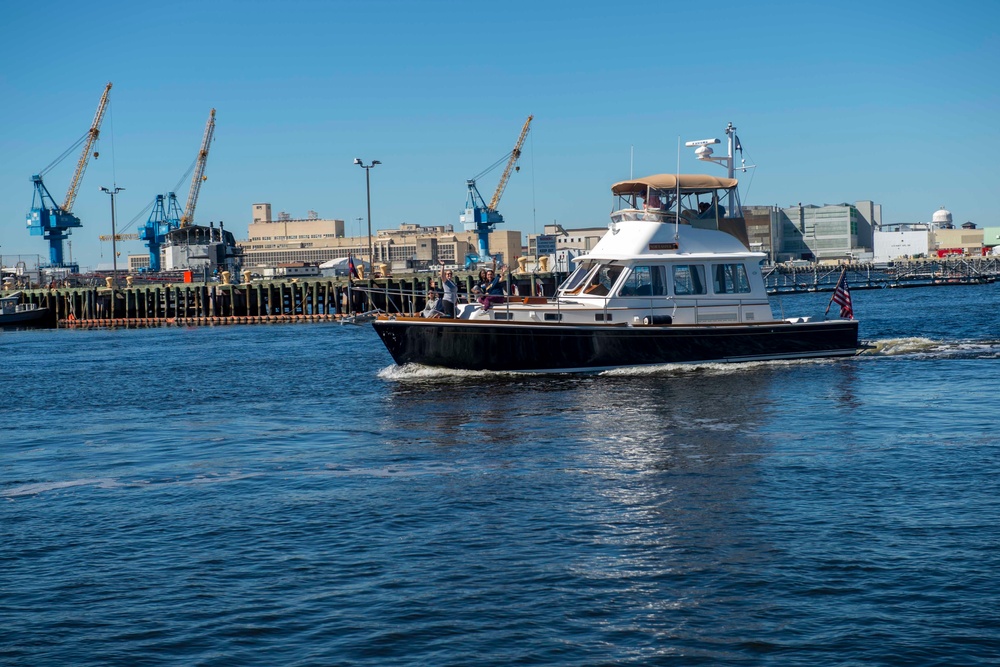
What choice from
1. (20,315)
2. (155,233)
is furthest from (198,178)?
(20,315)

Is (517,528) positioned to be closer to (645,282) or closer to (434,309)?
(434,309)

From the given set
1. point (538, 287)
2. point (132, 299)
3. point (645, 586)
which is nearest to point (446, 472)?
point (645, 586)

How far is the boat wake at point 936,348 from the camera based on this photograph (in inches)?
1136

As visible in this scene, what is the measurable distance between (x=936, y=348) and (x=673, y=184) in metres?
9.21

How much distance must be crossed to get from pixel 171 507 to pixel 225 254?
96331mm

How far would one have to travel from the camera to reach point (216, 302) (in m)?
71.0

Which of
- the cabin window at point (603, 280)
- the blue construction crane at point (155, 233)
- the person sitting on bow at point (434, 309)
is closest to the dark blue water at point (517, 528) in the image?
the person sitting on bow at point (434, 309)

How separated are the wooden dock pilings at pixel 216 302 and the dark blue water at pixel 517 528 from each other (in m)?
43.4

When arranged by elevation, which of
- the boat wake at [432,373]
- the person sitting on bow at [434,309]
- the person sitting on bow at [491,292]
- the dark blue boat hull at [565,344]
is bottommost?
the boat wake at [432,373]

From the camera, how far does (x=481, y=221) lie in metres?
128

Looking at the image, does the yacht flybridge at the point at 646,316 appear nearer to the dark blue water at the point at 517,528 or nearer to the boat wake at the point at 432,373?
the boat wake at the point at 432,373

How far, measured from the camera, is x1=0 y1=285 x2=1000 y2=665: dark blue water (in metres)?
8.62

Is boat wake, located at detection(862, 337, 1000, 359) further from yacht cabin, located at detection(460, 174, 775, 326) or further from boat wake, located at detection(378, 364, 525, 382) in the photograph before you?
boat wake, located at detection(378, 364, 525, 382)

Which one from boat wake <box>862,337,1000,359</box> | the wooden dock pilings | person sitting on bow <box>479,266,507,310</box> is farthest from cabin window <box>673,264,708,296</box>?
the wooden dock pilings
